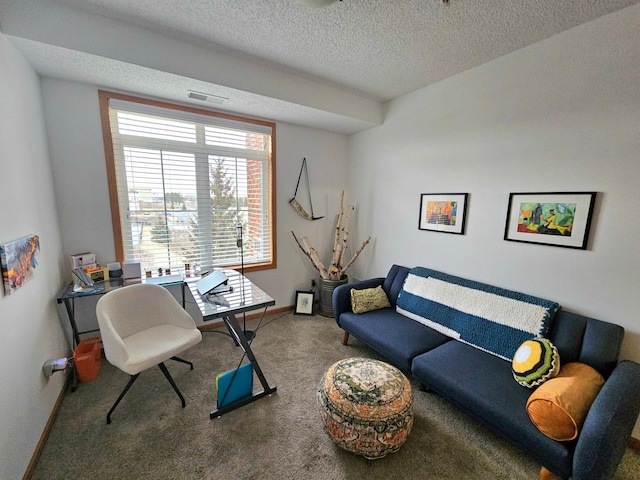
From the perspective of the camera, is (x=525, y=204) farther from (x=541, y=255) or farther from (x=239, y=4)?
(x=239, y=4)

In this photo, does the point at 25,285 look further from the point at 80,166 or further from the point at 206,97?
the point at 206,97

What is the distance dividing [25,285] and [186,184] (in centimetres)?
152

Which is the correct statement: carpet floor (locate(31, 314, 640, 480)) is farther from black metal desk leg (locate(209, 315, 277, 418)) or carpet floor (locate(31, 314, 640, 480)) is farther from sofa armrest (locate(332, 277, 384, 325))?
sofa armrest (locate(332, 277, 384, 325))

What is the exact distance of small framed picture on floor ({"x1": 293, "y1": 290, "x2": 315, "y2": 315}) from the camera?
3461 mm

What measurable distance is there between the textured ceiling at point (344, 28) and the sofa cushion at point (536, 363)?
2.08 meters

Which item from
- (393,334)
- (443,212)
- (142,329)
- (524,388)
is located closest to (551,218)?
(443,212)

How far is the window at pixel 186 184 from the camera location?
2.45m

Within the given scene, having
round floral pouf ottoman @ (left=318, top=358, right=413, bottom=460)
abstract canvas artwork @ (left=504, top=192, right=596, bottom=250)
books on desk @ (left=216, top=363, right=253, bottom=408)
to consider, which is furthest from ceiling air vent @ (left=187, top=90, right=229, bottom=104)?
abstract canvas artwork @ (left=504, top=192, right=596, bottom=250)

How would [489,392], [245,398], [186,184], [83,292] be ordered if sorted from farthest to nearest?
[186,184], [83,292], [245,398], [489,392]

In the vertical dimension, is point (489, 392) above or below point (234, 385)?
above

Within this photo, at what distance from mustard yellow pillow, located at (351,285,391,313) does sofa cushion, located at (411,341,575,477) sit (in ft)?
2.45

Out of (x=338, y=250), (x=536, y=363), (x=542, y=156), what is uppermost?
(x=542, y=156)

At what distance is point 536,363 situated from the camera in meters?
1.55

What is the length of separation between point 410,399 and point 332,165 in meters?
2.93
